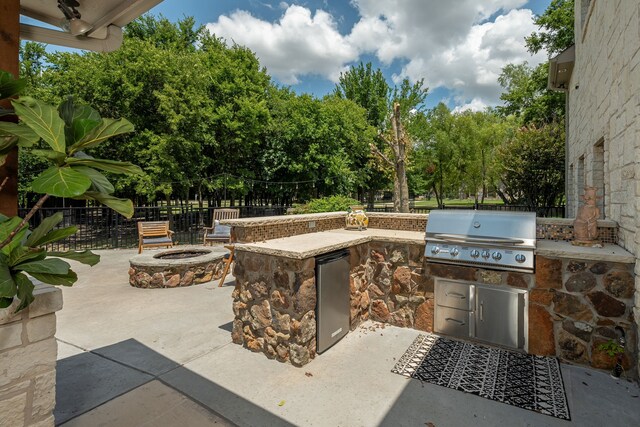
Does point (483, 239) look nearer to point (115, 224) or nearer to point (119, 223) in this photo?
point (115, 224)

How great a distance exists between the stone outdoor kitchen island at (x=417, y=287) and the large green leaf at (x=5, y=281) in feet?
6.52

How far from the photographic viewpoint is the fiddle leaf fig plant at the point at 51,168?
1.07 metres

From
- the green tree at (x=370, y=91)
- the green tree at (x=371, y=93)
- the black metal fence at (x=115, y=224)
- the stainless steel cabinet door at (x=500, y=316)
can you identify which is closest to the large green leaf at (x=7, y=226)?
the stainless steel cabinet door at (x=500, y=316)

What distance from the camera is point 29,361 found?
1.61m

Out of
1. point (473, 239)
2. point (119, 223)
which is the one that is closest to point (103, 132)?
point (473, 239)

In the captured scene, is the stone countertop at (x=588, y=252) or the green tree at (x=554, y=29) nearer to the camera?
the stone countertop at (x=588, y=252)

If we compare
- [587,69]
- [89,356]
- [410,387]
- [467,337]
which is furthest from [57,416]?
[587,69]

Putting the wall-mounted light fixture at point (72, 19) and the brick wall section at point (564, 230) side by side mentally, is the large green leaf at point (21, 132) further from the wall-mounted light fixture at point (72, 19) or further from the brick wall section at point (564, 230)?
the brick wall section at point (564, 230)

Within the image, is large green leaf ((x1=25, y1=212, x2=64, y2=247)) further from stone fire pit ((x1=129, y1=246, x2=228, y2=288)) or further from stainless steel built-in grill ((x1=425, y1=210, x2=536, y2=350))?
stone fire pit ((x1=129, y1=246, x2=228, y2=288))

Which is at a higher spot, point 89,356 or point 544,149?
point 544,149

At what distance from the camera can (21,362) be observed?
158 cm

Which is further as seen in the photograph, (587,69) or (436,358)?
(587,69)

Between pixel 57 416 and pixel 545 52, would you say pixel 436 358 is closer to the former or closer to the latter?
pixel 57 416

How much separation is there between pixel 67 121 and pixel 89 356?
9.85ft
